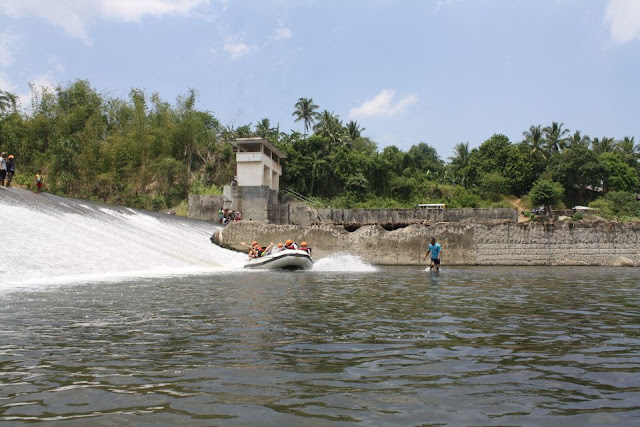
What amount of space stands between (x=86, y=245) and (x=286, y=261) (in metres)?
6.94

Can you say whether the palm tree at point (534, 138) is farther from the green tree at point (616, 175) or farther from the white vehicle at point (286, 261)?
the white vehicle at point (286, 261)

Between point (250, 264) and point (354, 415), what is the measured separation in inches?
663

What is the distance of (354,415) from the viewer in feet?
10.8

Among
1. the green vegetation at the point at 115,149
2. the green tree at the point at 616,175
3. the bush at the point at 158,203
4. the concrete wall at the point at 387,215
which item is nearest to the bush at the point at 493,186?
the green tree at the point at 616,175

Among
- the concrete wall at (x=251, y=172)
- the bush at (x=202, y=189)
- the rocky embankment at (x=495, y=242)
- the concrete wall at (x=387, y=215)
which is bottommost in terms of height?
the rocky embankment at (x=495, y=242)

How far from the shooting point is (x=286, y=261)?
739 inches

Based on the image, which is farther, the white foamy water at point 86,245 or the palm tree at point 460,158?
the palm tree at point 460,158

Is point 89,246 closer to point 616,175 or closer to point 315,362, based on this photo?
point 315,362

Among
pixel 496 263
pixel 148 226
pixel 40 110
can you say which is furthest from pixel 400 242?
pixel 40 110

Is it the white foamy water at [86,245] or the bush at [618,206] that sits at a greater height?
the bush at [618,206]

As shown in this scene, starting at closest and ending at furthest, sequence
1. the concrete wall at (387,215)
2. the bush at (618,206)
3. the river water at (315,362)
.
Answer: the river water at (315,362), the concrete wall at (387,215), the bush at (618,206)

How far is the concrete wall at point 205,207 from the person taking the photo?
1414 inches

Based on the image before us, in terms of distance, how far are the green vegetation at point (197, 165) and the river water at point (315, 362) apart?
112 ft

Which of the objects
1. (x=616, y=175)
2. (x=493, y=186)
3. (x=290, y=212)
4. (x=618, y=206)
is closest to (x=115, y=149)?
(x=290, y=212)
